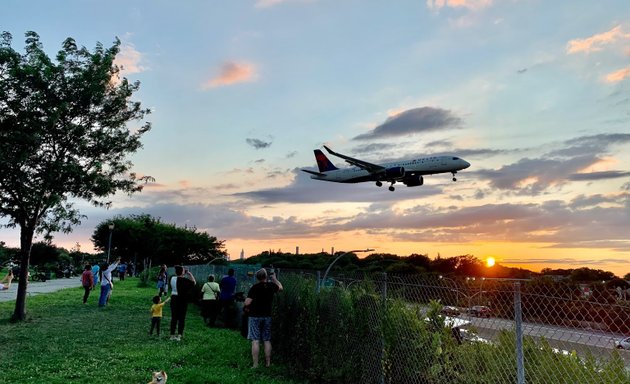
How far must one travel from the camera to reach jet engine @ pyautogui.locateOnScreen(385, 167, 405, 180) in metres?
43.8

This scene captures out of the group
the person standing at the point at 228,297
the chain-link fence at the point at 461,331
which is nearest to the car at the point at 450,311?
the chain-link fence at the point at 461,331

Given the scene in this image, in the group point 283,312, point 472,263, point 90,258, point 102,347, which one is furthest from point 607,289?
point 90,258

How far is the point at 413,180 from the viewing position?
143 feet

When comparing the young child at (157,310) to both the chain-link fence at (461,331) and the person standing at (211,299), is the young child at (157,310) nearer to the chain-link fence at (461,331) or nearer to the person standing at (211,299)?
the person standing at (211,299)

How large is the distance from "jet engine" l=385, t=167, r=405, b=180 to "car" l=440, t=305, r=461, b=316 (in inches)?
1524

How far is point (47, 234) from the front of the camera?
56.5ft

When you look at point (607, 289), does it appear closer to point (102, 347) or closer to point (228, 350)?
point (228, 350)

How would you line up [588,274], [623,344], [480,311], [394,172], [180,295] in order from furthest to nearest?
[394,172] → [588,274] → [180,295] → [480,311] → [623,344]

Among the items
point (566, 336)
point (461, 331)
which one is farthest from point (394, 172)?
point (566, 336)

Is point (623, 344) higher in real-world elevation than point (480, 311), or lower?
lower

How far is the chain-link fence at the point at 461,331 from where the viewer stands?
148 inches

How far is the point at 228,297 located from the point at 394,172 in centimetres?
3200

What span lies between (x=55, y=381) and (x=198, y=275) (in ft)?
60.2

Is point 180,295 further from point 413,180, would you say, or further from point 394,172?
point 394,172
